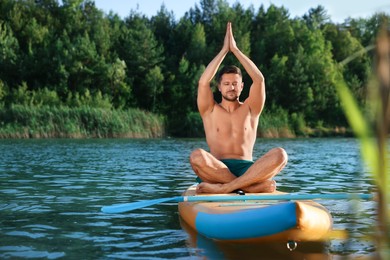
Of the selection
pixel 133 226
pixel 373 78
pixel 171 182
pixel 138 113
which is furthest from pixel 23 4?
pixel 373 78

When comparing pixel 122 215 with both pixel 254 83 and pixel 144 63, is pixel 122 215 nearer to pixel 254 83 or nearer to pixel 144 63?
pixel 254 83

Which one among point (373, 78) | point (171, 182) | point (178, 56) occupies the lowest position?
point (171, 182)

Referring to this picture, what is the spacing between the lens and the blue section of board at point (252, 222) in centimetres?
344

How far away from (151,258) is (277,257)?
30.6 inches

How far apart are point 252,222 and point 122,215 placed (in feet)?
7.32

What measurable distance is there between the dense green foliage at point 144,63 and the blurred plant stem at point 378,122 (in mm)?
30236

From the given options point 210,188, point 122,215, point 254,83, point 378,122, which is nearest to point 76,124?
point 122,215

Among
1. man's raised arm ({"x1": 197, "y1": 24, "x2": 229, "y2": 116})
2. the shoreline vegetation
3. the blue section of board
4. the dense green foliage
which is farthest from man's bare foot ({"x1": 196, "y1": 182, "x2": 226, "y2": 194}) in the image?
the dense green foliage

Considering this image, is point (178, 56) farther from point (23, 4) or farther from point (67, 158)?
point (67, 158)

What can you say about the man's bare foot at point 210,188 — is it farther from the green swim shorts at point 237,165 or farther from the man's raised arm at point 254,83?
the man's raised arm at point 254,83

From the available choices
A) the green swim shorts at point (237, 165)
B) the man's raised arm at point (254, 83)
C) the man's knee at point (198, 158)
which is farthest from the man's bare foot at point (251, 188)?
the man's raised arm at point (254, 83)

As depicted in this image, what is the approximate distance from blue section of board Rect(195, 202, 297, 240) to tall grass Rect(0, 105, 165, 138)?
1983 centimetres

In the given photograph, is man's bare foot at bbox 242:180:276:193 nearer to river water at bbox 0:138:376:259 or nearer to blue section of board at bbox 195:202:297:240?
river water at bbox 0:138:376:259

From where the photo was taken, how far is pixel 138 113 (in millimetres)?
25812
